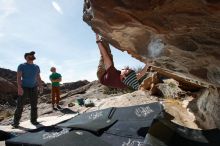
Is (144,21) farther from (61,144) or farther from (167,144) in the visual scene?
(61,144)

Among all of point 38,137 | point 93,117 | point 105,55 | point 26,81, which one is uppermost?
point 105,55

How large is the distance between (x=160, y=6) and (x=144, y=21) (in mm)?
334

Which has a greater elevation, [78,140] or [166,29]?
[166,29]

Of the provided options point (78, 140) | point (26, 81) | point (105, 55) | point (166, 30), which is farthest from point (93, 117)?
point (166, 30)

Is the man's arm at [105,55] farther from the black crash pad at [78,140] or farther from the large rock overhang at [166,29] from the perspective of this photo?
the black crash pad at [78,140]

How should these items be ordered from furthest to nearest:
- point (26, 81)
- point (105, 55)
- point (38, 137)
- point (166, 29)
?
point (26, 81), point (38, 137), point (105, 55), point (166, 29)

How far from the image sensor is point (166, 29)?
3.08 metres

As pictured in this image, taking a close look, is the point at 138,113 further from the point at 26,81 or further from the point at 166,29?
the point at 26,81

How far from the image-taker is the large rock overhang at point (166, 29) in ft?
8.80

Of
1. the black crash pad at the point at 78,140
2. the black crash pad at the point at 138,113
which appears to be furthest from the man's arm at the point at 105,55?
the black crash pad at the point at 138,113

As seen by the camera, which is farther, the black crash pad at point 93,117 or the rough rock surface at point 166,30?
the black crash pad at point 93,117

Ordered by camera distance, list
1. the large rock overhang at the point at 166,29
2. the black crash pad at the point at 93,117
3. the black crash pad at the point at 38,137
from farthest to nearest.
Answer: the black crash pad at the point at 93,117, the black crash pad at the point at 38,137, the large rock overhang at the point at 166,29

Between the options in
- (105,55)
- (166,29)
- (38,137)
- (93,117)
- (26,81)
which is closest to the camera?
(166,29)

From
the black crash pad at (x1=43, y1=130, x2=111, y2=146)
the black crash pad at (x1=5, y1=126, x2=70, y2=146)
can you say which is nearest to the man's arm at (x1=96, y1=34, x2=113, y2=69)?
the black crash pad at (x1=43, y1=130, x2=111, y2=146)
